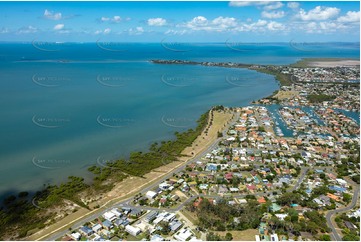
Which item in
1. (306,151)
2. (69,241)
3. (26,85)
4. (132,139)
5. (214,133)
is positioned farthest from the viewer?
(26,85)

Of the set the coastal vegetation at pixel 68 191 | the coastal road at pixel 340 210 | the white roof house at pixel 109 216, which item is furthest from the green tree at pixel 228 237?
the coastal vegetation at pixel 68 191

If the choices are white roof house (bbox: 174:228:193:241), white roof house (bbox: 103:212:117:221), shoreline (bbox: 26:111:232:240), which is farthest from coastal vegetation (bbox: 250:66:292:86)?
white roof house (bbox: 103:212:117:221)

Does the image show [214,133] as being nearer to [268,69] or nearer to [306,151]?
[306,151]

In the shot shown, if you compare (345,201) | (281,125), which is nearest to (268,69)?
(281,125)

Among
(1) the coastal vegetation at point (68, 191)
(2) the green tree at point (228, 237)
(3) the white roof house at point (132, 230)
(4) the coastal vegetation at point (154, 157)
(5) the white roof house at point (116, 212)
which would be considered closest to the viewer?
(2) the green tree at point (228, 237)

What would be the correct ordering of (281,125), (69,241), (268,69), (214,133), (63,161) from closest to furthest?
(69,241) → (63,161) → (214,133) → (281,125) → (268,69)

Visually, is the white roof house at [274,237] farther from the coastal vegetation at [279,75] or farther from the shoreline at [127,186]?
the coastal vegetation at [279,75]

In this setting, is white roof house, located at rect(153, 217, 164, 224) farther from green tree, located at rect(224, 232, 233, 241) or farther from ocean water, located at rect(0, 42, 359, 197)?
ocean water, located at rect(0, 42, 359, 197)

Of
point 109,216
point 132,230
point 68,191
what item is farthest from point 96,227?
point 68,191

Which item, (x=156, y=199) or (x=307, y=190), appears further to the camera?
(x=307, y=190)

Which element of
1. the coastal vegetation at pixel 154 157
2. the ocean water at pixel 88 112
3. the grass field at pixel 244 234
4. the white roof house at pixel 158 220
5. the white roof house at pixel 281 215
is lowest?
the grass field at pixel 244 234

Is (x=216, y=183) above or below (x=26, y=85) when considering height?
below
